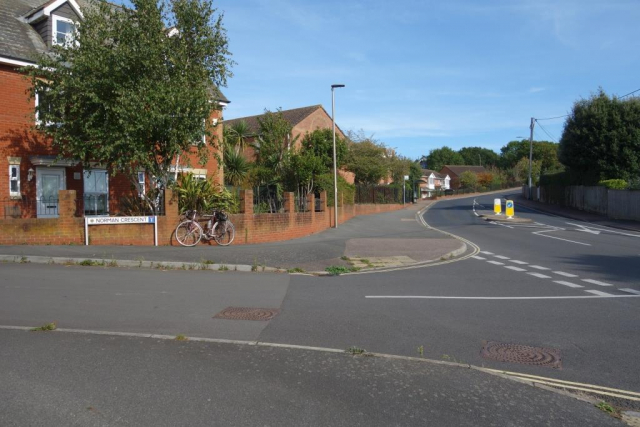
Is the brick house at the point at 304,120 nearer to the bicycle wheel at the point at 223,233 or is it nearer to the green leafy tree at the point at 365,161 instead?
the green leafy tree at the point at 365,161

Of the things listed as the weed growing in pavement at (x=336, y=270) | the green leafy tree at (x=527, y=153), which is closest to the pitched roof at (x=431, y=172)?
the green leafy tree at (x=527, y=153)

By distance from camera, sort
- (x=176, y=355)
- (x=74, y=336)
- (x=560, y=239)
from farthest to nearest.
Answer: (x=560, y=239) < (x=74, y=336) < (x=176, y=355)

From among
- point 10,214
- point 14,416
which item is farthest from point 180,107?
point 14,416

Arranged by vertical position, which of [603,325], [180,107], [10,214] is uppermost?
[180,107]

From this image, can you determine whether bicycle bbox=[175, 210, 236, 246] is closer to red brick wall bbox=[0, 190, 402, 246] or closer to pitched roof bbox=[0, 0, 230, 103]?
red brick wall bbox=[0, 190, 402, 246]

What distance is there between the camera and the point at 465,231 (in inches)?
1000

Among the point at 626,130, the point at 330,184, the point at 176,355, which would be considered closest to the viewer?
the point at 176,355

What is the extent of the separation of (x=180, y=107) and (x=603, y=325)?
1197cm

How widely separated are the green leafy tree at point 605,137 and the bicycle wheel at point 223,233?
3046 centimetres

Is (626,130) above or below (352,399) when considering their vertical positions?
above

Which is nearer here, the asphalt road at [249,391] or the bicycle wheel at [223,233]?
the asphalt road at [249,391]

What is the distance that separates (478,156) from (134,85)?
513 feet

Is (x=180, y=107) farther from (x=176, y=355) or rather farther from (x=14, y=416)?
(x=14, y=416)

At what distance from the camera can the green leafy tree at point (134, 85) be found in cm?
1465
